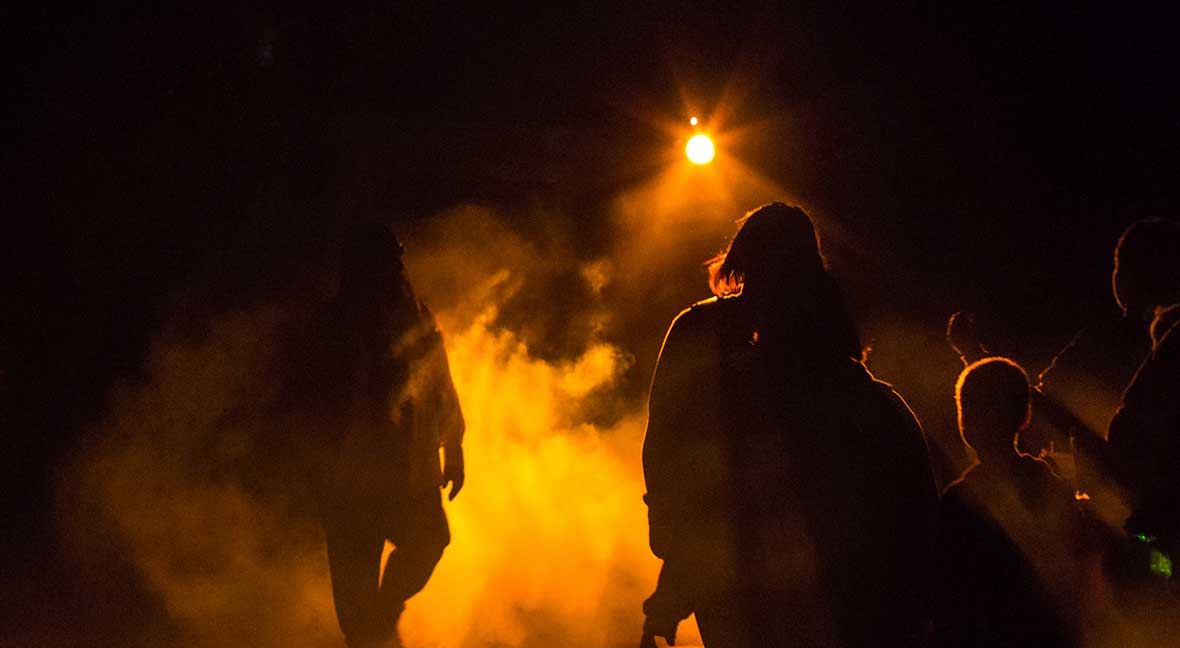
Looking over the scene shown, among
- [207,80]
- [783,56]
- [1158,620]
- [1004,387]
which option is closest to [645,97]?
[783,56]

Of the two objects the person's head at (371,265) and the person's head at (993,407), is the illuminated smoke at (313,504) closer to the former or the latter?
the person's head at (371,265)

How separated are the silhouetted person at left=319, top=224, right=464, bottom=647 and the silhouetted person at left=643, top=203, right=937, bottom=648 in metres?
2.62

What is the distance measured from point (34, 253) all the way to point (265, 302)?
2.17m

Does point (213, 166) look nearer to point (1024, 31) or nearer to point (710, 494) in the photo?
point (710, 494)

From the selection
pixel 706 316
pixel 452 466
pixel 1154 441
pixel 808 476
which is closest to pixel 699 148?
pixel 452 466

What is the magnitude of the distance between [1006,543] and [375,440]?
328cm

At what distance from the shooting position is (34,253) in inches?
276

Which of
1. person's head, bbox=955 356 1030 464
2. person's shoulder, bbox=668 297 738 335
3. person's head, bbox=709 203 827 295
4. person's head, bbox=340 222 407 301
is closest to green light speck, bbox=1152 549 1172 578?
person's head, bbox=955 356 1030 464

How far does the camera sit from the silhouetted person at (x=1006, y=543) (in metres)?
2.57

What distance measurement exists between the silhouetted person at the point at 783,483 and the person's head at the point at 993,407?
44.8 inches

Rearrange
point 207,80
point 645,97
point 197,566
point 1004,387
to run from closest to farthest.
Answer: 1. point 1004,387
2. point 197,566
3. point 207,80
4. point 645,97

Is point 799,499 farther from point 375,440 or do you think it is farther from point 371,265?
point 371,265

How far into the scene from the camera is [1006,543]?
2.64 metres

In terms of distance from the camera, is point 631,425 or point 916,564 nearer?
point 916,564
